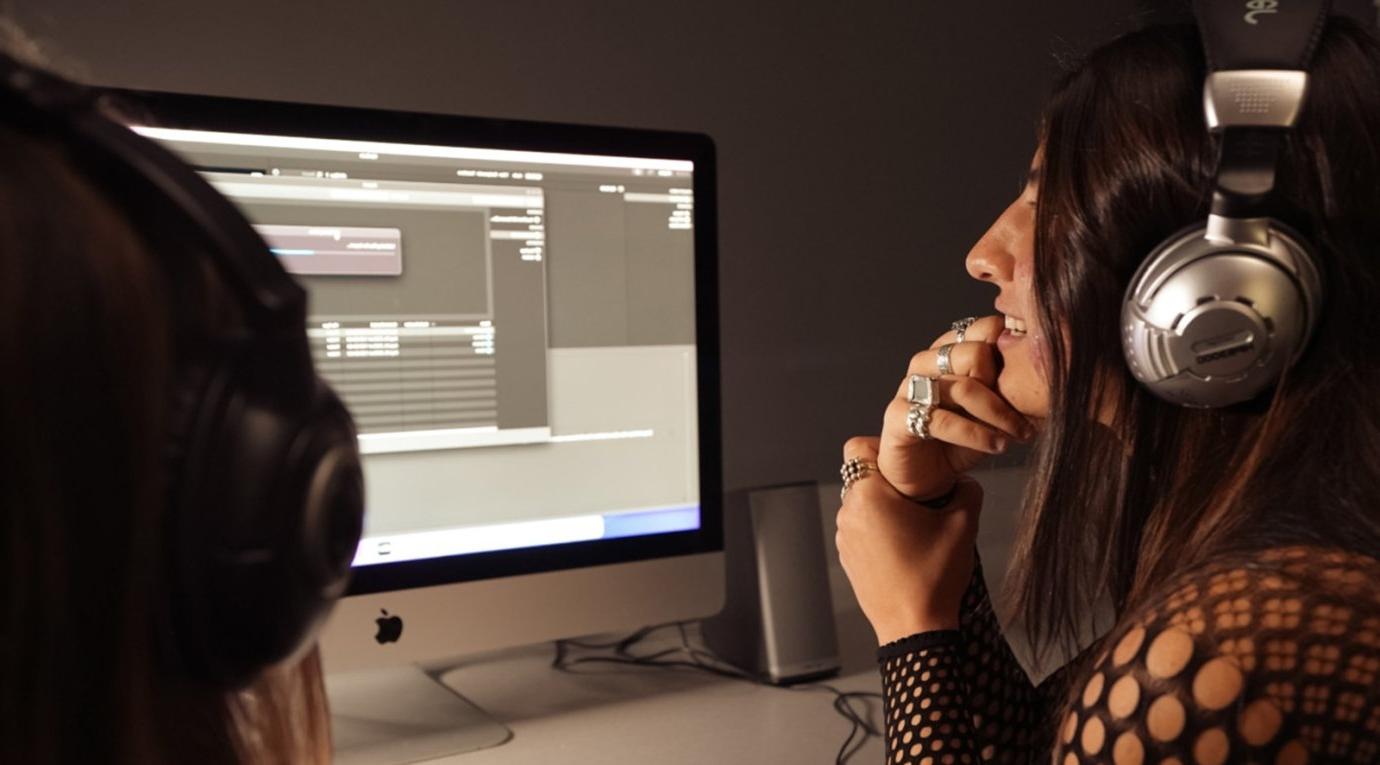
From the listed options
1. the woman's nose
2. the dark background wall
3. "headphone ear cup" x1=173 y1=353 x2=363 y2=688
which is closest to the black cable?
the dark background wall

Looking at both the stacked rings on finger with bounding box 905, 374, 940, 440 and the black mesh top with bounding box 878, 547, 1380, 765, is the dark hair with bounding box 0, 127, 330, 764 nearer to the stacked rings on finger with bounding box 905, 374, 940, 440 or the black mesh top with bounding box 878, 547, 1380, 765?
the black mesh top with bounding box 878, 547, 1380, 765

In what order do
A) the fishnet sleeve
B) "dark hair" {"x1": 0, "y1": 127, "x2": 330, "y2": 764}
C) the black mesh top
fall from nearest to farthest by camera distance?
1. "dark hair" {"x1": 0, "y1": 127, "x2": 330, "y2": 764}
2. the black mesh top
3. the fishnet sleeve

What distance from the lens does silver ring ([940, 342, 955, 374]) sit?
34.3 inches

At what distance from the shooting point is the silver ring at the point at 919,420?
2.81 ft

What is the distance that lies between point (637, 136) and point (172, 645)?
736mm

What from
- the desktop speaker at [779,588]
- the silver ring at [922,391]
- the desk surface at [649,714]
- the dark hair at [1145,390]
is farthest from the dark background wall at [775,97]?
the dark hair at [1145,390]

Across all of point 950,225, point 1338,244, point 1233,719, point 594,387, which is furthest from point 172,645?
point 950,225

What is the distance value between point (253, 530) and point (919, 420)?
63cm

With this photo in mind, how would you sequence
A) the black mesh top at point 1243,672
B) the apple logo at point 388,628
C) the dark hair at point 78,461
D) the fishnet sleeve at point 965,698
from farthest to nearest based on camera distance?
1. the apple logo at point 388,628
2. the fishnet sleeve at point 965,698
3. the black mesh top at point 1243,672
4. the dark hair at point 78,461

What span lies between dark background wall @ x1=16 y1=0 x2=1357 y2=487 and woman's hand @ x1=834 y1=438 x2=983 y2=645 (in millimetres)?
403

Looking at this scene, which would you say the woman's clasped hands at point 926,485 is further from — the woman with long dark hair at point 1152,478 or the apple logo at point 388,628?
the apple logo at point 388,628

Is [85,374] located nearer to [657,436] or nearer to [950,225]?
[657,436]

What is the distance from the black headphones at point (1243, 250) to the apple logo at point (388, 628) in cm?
58

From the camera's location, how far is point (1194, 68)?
63 cm
